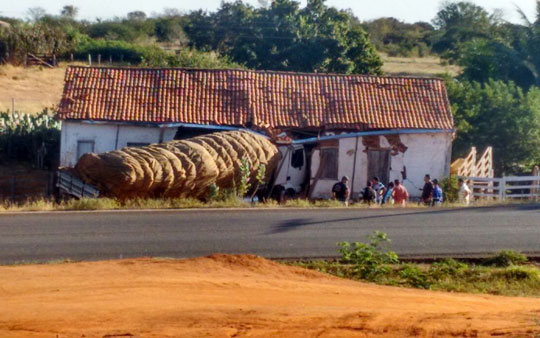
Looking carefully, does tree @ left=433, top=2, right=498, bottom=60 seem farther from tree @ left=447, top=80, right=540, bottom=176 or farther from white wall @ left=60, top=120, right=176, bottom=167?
white wall @ left=60, top=120, right=176, bottom=167

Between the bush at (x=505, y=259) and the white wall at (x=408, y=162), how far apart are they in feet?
43.6

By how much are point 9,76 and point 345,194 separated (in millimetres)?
34433

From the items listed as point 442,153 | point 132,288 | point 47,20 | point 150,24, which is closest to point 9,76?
point 47,20

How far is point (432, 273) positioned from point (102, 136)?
17213 millimetres

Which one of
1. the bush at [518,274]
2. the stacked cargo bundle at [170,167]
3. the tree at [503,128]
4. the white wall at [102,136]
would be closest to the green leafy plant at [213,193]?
the stacked cargo bundle at [170,167]

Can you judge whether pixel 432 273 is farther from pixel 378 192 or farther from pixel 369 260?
pixel 378 192

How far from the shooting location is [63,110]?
94.9 ft

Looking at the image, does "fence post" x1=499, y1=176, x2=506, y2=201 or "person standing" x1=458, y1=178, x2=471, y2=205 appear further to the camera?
"fence post" x1=499, y1=176, x2=506, y2=201

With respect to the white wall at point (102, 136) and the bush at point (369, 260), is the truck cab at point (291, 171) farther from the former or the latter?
the bush at point (369, 260)

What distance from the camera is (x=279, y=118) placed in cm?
2969

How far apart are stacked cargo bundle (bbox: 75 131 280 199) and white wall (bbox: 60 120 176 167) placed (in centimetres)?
382

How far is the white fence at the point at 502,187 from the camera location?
89.0ft

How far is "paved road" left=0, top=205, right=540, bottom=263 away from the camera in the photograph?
16344mm

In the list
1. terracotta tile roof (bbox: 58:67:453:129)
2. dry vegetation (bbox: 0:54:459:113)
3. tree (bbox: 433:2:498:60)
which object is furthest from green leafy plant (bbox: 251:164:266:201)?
tree (bbox: 433:2:498:60)
